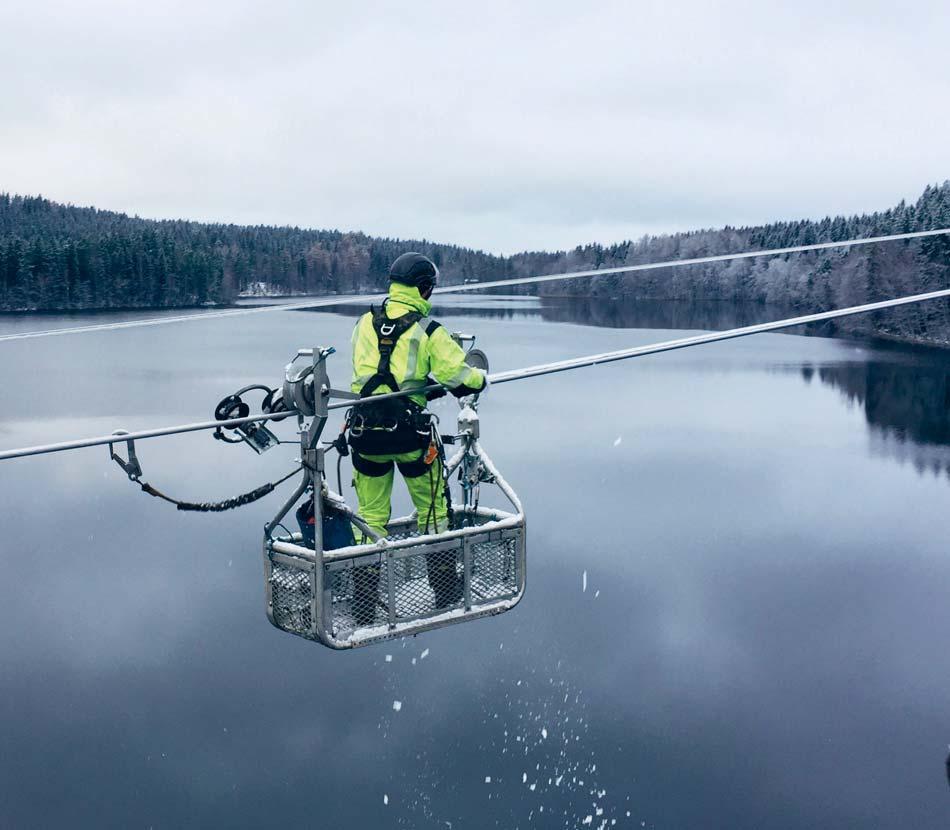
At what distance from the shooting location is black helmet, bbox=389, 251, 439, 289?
4758mm

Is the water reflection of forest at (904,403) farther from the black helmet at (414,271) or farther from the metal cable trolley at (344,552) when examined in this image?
the black helmet at (414,271)

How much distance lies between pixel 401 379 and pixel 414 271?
547mm

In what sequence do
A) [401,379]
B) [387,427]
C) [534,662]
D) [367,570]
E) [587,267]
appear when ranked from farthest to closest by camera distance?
[587,267], [534,662], [387,427], [401,379], [367,570]

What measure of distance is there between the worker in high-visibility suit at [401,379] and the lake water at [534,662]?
18.9 m

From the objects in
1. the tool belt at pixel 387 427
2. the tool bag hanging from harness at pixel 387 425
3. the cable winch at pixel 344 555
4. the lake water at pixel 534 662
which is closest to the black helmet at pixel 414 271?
the tool bag hanging from harness at pixel 387 425

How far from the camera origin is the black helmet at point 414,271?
15.6 feet

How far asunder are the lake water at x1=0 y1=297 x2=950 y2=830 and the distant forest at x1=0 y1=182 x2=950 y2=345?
66.5 ft

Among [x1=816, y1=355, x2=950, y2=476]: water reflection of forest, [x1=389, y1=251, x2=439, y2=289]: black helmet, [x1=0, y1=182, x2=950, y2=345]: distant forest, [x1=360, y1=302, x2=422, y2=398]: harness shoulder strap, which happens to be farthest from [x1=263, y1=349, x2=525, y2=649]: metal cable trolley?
[x1=0, y1=182, x2=950, y2=345]: distant forest

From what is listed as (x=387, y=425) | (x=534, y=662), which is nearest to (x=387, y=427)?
(x=387, y=425)

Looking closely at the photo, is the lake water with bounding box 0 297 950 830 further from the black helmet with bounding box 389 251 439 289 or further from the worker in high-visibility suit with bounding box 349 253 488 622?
the black helmet with bounding box 389 251 439 289

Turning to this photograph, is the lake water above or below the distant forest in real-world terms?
below

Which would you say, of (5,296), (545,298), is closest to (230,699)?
(5,296)

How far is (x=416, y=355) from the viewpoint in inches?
187

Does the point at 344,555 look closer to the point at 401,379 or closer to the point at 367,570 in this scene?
the point at 367,570
